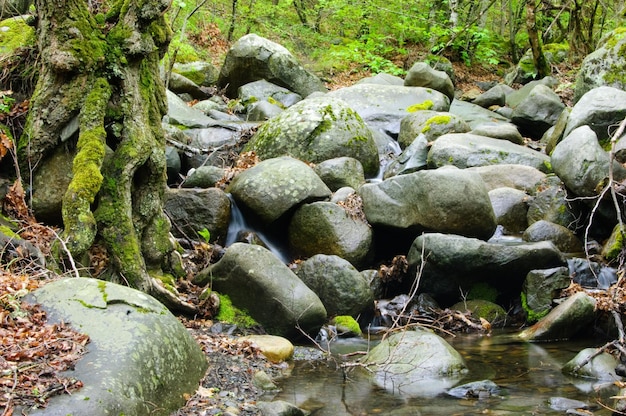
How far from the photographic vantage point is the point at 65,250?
5918 millimetres

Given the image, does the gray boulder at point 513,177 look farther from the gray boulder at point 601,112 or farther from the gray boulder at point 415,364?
the gray boulder at point 415,364

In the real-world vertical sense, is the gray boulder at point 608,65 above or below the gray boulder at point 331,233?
above

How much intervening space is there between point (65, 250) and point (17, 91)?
255cm

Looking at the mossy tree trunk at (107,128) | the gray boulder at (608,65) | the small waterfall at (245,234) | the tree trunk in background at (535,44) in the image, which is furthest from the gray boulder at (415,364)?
the tree trunk in background at (535,44)

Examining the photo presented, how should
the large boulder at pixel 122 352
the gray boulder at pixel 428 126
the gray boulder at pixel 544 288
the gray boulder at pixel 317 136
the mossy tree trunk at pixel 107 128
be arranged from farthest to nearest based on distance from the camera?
the gray boulder at pixel 428 126
the gray boulder at pixel 317 136
the gray boulder at pixel 544 288
the mossy tree trunk at pixel 107 128
the large boulder at pixel 122 352

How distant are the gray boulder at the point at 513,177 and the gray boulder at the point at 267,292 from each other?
196 inches

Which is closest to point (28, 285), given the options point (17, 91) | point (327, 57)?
point (17, 91)

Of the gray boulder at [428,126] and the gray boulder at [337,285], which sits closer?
the gray boulder at [337,285]

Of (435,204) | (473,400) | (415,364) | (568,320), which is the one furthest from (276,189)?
(473,400)

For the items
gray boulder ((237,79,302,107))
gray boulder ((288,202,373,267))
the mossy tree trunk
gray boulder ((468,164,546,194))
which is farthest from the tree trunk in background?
the mossy tree trunk

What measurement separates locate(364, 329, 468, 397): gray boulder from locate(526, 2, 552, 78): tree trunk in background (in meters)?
14.0

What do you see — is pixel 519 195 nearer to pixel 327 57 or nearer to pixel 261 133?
pixel 261 133

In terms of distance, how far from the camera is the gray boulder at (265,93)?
16.4 meters

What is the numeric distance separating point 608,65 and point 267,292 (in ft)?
32.7
